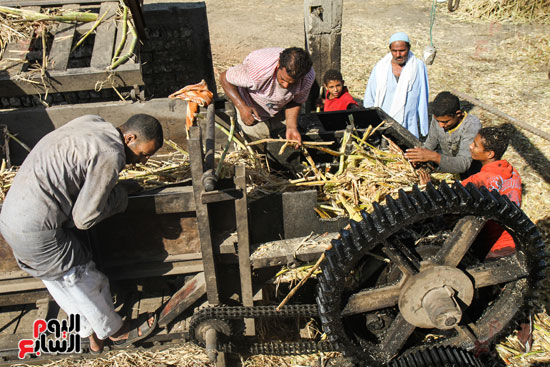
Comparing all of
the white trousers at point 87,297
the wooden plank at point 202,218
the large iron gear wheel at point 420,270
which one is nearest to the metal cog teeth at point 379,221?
the large iron gear wheel at point 420,270

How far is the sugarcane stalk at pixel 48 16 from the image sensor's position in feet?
18.4

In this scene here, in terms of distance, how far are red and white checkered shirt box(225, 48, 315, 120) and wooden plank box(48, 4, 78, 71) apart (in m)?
1.90

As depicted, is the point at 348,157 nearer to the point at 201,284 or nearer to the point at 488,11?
the point at 201,284

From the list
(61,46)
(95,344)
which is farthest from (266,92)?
(95,344)

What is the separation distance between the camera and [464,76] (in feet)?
32.1

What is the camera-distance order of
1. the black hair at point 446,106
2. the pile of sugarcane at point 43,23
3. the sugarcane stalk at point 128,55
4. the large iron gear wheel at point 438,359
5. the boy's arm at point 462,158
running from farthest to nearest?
1. the pile of sugarcane at point 43,23
2. the sugarcane stalk at point 128,55
3. the black hair at point 446,106
4. the boy's arm at point 462,158
5. the large iron gear wheel at point 438,359

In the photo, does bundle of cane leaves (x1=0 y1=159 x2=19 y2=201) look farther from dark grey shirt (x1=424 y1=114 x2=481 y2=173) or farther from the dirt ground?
the dirt ground

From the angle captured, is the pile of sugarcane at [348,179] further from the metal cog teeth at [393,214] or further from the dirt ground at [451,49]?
the dirt ground at [451,49]

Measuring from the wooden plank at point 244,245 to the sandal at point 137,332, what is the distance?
88cm

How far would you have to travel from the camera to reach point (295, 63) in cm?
A: 424

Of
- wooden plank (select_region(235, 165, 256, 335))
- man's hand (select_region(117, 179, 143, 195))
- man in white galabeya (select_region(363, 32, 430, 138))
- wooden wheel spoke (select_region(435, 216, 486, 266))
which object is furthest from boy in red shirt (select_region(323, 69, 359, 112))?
man's hand (select_region(117, 179, 143, 195))

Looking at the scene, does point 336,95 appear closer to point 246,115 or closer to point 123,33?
point 246,115

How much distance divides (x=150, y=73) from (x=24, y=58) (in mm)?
2344

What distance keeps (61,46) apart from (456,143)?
460cm
